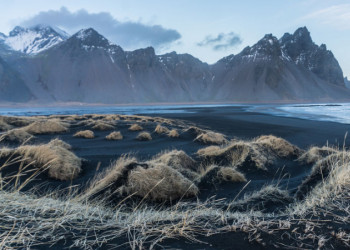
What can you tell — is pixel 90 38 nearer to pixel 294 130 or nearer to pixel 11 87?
pixel 11 87

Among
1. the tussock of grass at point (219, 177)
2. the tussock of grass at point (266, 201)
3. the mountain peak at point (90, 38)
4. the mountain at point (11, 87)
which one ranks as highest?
the mountain peak at point (90, 38)

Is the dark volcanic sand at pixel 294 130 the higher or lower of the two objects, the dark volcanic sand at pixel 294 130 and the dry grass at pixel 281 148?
the lower

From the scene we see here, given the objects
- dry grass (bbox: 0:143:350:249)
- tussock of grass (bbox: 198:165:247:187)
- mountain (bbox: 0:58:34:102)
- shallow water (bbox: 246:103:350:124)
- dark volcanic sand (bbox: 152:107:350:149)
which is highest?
mountain (bbox: 0:58:34:102)

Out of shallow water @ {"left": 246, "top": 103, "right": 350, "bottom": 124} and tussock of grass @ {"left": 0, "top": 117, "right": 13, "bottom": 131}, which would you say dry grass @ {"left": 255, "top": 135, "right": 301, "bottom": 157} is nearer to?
tussock of grass @ {"left": 0, "top": 117, "right": 13, "bottom": 131}

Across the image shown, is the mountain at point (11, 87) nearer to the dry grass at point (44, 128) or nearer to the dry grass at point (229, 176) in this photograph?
the dry grass at point (44, 128)

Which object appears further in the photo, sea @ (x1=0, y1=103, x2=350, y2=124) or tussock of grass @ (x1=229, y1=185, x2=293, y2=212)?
sea @ (x1=0, y1=103, x2=350, y2=124)

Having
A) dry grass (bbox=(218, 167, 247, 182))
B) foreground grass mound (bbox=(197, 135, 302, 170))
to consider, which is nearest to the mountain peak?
Answer: foreground grass mound (bbox=(197, 135, 302, 170))

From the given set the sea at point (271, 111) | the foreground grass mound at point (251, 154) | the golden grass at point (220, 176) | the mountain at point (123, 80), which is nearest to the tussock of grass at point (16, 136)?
the foreground grass mound at point (251, 154)

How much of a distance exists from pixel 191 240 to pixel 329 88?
227m

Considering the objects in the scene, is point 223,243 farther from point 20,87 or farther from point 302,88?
point 302,88

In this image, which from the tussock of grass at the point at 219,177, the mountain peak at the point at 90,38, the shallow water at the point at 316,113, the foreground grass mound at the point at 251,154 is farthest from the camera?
the mountain peak at the point at 90,38

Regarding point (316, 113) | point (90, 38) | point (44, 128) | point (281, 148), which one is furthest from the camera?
point (90, 38)

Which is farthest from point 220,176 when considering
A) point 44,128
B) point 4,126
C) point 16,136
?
point 4,126

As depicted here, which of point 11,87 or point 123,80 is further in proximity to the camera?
point 123,80
